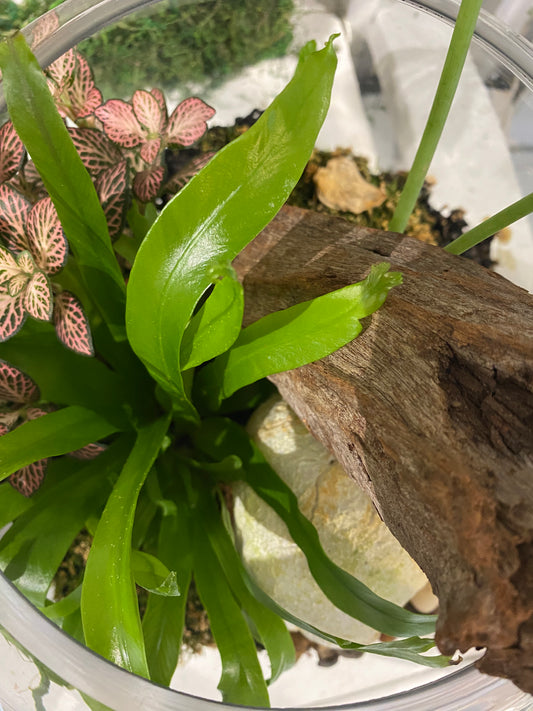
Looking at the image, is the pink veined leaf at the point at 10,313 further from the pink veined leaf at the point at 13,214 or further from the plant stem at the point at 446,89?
the plant stem at the point at 446,89

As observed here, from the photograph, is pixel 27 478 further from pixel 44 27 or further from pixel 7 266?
pixel 44 27

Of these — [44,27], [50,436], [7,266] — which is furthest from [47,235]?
[44,27]

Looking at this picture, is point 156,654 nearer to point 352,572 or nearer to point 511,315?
point 352,572

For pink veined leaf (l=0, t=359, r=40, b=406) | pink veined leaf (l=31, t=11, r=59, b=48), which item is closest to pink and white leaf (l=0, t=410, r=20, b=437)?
pink veined leaf (l=0, t=359, r=40, b=406)

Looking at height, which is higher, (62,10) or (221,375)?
(62,10)

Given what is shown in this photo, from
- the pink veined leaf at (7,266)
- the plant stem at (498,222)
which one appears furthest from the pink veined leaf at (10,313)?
the plant stem at (498,222)

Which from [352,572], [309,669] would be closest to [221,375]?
[352,572]
